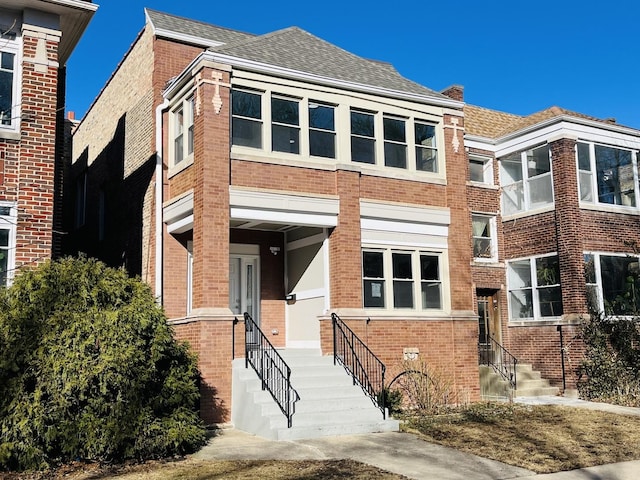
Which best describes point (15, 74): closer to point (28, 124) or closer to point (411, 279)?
point (28, 124)

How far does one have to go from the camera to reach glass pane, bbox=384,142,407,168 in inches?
631

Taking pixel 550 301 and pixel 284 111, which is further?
pixel 550 301

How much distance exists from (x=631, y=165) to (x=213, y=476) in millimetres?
16481

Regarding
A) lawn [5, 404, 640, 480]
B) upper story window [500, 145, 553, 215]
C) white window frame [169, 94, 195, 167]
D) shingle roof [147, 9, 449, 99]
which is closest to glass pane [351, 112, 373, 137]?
shingle roof [147, 9, 449, 99]

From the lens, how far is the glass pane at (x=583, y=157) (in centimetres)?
1905

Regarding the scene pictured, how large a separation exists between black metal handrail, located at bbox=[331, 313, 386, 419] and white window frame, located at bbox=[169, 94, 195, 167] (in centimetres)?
487

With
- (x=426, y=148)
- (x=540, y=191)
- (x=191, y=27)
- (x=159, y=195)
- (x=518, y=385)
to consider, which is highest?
(x=191, y=27)

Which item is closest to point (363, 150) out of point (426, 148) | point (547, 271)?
point (426, 148)

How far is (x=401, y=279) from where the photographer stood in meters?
15.7

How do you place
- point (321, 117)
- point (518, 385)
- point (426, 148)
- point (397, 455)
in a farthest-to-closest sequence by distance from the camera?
point (518, 385) < point (426, 148) < point (321, 117) < point (397, 455)

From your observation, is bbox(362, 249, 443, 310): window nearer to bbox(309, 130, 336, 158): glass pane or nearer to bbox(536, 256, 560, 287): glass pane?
bbox(309, 130, 336, 158): glass pane

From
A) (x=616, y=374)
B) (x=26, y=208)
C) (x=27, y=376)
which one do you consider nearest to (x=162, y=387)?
(x=27, y=376)

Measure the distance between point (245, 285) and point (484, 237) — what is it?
7.99m

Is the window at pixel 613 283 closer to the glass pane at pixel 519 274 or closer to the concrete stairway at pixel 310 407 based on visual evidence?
the glass pane at pixel 519 274
